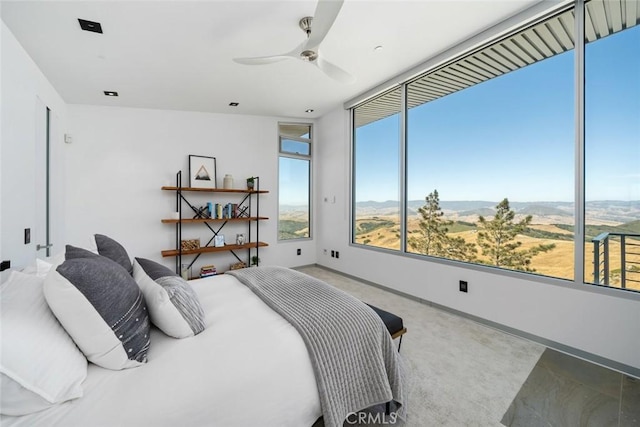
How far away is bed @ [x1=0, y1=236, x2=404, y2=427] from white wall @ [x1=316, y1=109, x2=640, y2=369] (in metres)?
1.69

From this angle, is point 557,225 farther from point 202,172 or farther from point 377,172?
point 202,172

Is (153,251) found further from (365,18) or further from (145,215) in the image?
(365,18)

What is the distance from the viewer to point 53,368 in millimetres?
883

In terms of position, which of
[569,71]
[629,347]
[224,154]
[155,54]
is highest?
[155,54]

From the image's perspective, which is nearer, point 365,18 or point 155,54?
point 365,18

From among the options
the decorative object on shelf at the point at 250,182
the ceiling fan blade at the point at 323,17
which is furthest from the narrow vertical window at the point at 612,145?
the decorative object on shelf at the point at 250,182

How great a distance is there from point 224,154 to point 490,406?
447cm

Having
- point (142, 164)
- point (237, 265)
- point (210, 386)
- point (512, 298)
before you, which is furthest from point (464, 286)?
point (142, 164)

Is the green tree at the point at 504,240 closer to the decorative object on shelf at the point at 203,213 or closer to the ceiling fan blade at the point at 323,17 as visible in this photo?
the ceiling fan blade at the point at 323,17

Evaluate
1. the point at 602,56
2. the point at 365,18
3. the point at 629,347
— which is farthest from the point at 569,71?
the point at 629,347

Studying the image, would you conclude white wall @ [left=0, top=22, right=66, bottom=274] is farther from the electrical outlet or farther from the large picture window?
the electrical outlet

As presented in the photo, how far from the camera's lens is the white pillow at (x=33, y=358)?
0.80 meters

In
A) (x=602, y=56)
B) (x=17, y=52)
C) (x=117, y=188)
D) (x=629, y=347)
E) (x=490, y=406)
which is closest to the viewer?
(x=490, y=406)

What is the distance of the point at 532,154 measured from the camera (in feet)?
8.34
